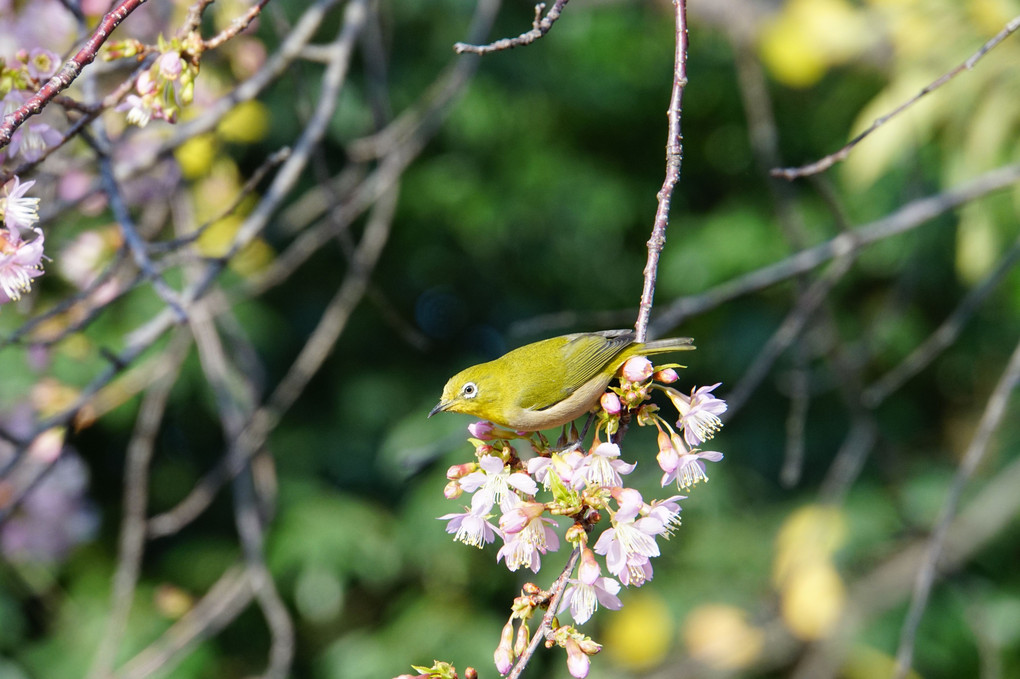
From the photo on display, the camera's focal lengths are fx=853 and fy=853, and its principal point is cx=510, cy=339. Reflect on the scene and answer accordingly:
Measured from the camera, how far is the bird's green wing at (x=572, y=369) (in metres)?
1.29

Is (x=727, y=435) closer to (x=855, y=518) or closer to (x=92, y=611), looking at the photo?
(x=855, y=518)

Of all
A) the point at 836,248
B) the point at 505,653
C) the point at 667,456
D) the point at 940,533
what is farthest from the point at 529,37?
the point at 940,533

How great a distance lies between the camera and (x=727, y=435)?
17.2 feet

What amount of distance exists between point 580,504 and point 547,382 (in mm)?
273

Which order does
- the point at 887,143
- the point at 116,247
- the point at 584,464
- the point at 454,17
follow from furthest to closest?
the point at 454,17 → the point at 887,143 → the point at 116,247 → the point at 584,464

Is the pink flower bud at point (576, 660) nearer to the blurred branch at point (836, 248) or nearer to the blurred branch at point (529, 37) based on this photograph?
the blurred branch at point (529, 37)

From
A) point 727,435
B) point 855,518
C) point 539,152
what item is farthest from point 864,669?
point 539,152

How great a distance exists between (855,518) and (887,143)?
2203 millimetres

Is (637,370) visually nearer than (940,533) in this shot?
Yes

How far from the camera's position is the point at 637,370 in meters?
1.18

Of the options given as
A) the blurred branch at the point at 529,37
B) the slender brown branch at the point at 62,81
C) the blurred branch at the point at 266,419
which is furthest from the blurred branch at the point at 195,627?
the blurred branch at the point at 529,37

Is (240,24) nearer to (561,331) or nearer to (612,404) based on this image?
(612,404)

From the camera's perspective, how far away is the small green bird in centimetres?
128

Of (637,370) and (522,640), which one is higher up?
(637,370)
